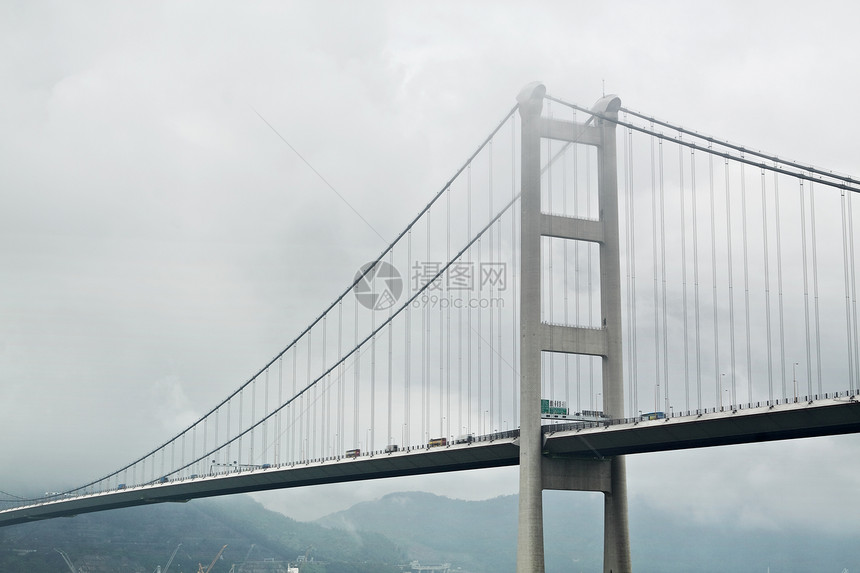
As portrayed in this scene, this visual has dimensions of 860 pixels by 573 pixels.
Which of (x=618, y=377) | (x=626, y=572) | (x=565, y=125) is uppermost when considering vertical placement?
(x=565, y=125)

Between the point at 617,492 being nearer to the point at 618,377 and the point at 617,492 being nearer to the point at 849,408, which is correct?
the point at 618,377

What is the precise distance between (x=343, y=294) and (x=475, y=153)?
2196 centimetres

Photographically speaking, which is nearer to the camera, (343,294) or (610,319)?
(610,319)

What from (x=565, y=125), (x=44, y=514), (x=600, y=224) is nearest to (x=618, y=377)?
(x=600, y=224)

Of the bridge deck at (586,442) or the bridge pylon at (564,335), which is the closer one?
the bridge deck at (586,442)

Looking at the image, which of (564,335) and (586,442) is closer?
(586,442)

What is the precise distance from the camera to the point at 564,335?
69125mm

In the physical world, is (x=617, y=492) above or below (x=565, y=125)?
below

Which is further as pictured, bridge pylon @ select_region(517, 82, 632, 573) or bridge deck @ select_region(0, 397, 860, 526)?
bridge pylon @ select_region(517, 82, 632, 573)

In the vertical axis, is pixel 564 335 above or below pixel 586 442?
above

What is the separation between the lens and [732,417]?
55250 millimetres

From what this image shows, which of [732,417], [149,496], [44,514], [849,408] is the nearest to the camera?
[849,408]

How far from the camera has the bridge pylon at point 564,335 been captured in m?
66.3

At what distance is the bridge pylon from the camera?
66.3 m
